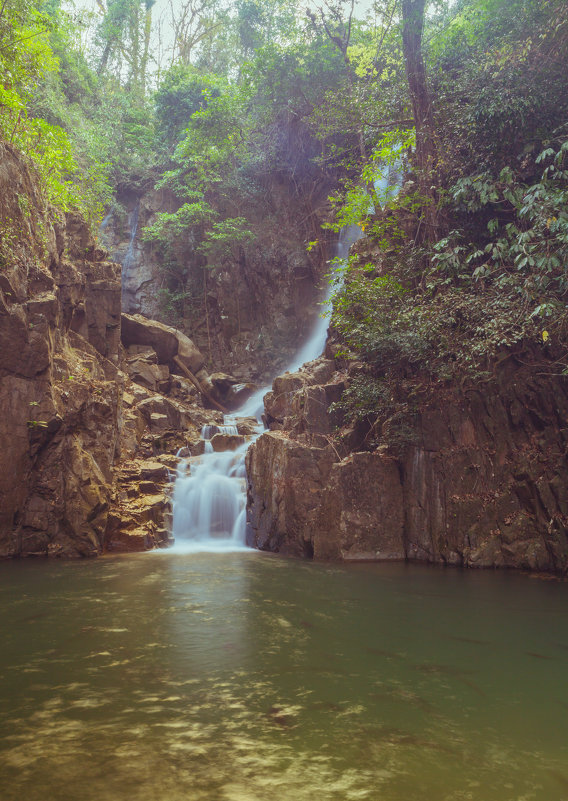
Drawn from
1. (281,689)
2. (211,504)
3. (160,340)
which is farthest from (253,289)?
(281,689)

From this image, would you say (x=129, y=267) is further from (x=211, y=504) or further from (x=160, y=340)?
(x=211, y=504)

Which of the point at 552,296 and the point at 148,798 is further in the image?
the point at 552,296

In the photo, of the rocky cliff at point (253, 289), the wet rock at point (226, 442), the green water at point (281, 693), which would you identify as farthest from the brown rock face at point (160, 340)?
the green water at point (281, 693)

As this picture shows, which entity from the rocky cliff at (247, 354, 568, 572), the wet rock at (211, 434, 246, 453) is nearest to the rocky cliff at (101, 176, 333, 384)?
the wet rock at (211, 434, 246, 453)

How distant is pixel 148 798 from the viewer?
2.71 metres

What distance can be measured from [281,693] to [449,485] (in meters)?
A: 7.19

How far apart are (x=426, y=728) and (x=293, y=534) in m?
7.79

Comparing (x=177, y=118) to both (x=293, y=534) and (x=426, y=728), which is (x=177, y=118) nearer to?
(x=293, y=534)

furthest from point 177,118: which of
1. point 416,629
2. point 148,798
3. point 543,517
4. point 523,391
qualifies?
point 148,798

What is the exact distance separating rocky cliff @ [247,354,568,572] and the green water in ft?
7.12

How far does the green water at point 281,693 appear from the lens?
9.67 ft

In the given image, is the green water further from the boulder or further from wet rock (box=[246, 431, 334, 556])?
the boulder

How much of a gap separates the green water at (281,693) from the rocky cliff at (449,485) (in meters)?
2.17

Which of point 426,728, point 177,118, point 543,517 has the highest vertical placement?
point 177,118
